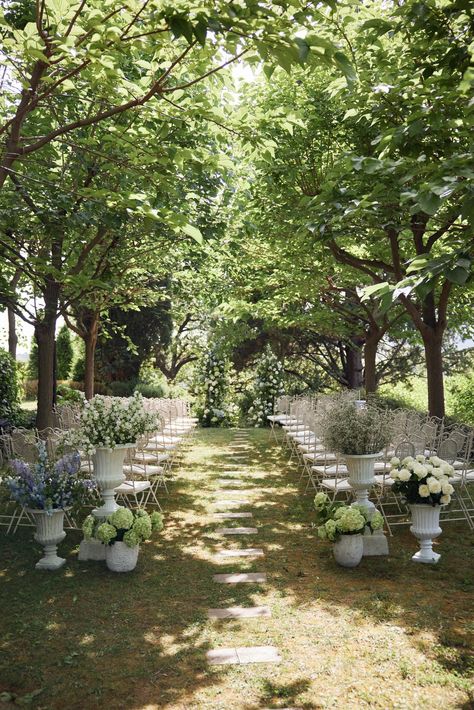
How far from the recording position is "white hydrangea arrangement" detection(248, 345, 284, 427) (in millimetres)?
18469

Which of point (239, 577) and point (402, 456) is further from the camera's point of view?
point (402, 456)

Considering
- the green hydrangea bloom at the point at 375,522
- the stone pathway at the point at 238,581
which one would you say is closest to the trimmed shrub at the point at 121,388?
the stone pathway at the point at 238,581

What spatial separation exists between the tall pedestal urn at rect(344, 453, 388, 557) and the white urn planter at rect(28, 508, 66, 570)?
120 inches

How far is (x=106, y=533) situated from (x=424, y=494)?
3054mm

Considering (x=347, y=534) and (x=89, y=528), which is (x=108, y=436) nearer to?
(x=89, y=528)

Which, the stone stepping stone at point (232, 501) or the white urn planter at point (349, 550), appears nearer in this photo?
the white urn planter at point (349, 550)

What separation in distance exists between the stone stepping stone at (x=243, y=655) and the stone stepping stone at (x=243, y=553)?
6.79 ft

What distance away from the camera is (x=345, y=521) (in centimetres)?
595

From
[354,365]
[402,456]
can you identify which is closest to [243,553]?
[402,456]

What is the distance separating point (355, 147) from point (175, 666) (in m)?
7.93

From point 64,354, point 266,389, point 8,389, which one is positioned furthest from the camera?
point 64,354

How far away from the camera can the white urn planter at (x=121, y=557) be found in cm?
585

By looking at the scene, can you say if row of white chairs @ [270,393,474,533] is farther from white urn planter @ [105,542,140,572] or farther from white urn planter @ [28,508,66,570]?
white urn planter @ [28,508,66,570]

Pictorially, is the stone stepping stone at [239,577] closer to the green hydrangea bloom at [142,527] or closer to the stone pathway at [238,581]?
the stone pathway at [238,581]
